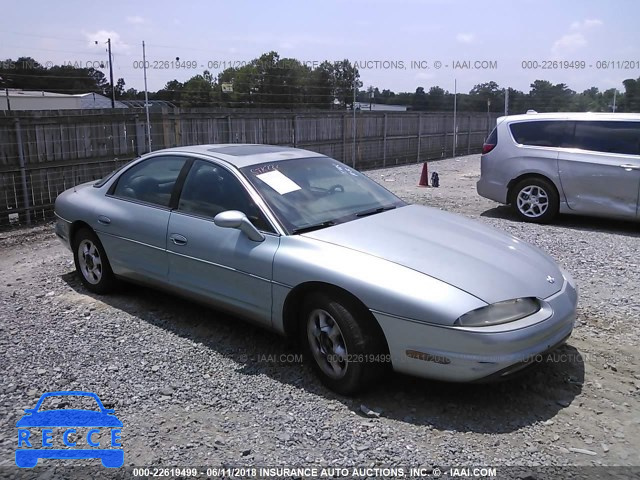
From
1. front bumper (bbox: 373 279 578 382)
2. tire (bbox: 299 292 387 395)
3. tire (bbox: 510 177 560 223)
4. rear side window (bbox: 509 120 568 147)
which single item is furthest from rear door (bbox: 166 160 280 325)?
rear side window (bbox: 509 120 568 147)

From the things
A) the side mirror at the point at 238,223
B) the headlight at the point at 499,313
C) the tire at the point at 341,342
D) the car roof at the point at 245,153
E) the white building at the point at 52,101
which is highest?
the white building at the point at 52,101

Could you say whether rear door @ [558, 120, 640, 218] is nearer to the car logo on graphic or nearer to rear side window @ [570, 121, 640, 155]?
rear side window @ [570, 121, 640, 155]

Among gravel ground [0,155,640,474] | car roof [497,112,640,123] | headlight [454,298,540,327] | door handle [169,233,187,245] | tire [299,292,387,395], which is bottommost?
gravel ground [0,155,640,474]

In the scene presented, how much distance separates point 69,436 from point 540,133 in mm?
8230

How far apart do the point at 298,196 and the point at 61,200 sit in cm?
285

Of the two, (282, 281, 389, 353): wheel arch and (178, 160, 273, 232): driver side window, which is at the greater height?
(178, 160, 273, 232): driver side window

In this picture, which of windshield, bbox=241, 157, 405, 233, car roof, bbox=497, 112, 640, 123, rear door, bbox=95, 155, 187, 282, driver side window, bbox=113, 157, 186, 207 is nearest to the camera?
windshield, bbox=241, 157, 405, 233

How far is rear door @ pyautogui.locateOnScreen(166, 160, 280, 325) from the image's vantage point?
3998 millimetres

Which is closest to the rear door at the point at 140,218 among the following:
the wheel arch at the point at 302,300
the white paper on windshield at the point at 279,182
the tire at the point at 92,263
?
the tire at the point at 92,263

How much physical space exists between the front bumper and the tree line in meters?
15.7

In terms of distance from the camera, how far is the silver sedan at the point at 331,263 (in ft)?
10.8

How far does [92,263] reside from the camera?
5539 mm

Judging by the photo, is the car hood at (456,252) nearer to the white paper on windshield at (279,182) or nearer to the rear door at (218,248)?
the rear door at (218,248)

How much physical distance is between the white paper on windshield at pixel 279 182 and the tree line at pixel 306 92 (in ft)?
47.1
